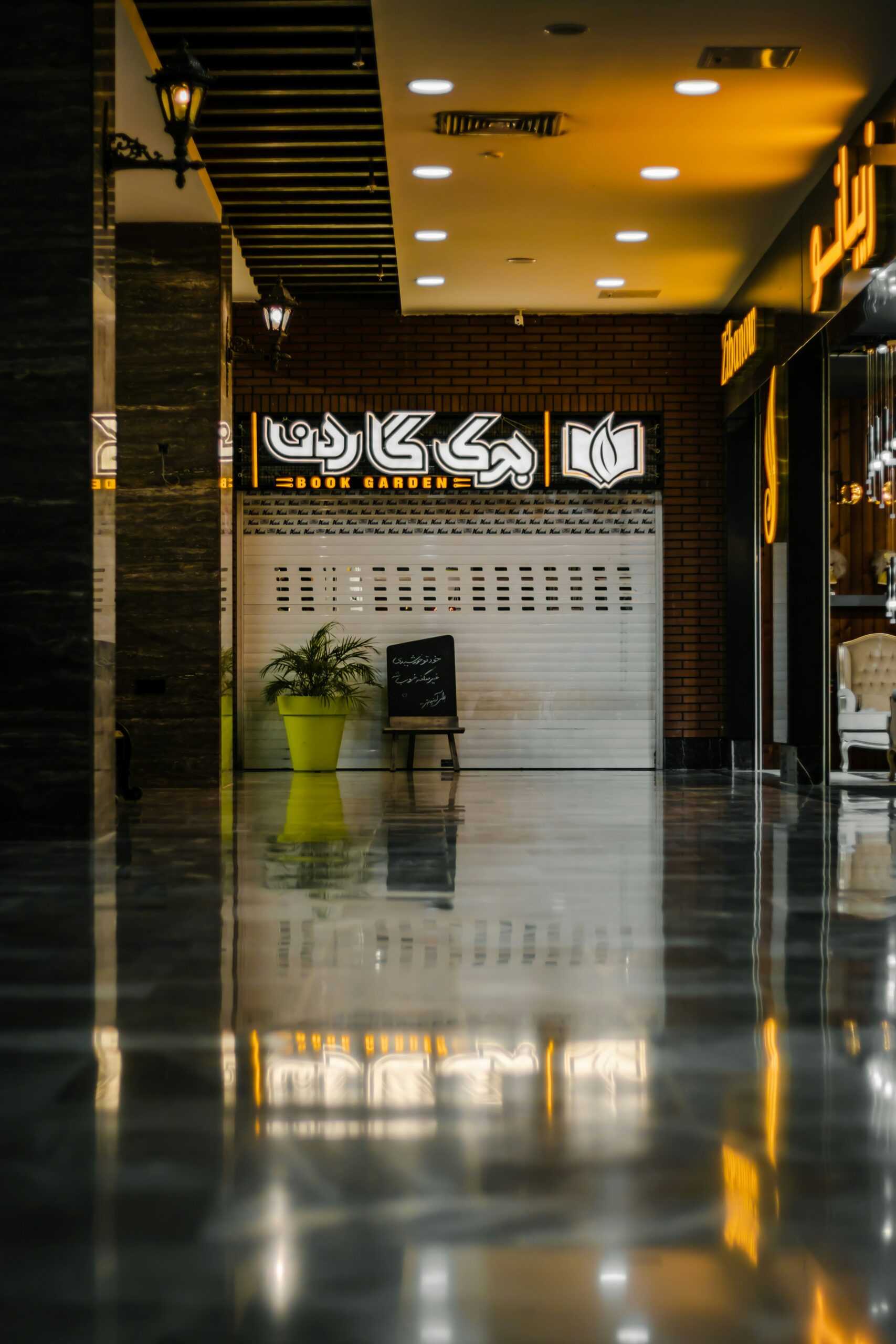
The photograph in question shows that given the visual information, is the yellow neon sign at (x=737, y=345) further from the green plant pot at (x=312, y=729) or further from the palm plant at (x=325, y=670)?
the green plant pot at (x=312, y=729)

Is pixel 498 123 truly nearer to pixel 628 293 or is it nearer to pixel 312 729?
pixel 628 293

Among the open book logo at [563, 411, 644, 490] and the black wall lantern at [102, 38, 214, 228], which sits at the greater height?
the black wall lantern at [102, 38, 214, 228]

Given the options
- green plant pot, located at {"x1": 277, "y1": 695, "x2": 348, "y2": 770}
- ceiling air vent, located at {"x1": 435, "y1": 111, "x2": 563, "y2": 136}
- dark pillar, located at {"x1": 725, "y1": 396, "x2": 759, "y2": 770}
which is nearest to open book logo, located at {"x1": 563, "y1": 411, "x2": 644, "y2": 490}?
dark pillar, located at {"x1": 725, "y1": 396, "x2": 759, "y2": 770}

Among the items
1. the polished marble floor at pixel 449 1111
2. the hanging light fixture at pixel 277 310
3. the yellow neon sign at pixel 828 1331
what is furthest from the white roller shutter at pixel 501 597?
the yellow neon sign at pixel 828 1331

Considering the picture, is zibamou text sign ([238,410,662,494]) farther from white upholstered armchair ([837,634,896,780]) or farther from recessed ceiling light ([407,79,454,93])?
recessed ceiling light ([407,79,454,93])

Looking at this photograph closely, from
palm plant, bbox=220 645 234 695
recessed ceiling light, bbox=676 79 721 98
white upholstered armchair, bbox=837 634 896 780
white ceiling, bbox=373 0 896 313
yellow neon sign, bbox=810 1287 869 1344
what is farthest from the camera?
white upholstered armchair, bbox=837 634 896 780

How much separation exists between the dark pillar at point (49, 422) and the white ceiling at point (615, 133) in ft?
5.05

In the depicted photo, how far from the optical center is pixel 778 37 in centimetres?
636

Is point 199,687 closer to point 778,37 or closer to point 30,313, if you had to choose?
point 30,313

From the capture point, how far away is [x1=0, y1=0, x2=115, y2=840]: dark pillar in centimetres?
579

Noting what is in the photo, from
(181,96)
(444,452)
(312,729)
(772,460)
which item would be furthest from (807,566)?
(181,96)

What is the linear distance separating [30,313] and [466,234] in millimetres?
4326

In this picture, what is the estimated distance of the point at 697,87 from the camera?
6867 millimetres

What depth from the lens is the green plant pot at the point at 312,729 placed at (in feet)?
36.1
